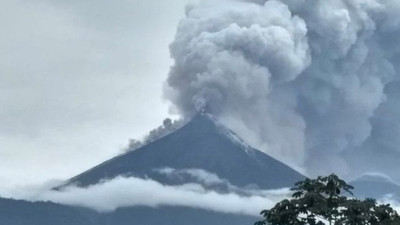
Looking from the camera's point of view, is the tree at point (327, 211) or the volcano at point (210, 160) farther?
the volcano at point (210, 160)

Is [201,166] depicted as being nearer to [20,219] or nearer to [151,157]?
[151,157]

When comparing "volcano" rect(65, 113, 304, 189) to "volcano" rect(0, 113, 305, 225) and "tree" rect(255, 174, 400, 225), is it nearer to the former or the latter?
"volcano" rect(0, 113, 305, 225)

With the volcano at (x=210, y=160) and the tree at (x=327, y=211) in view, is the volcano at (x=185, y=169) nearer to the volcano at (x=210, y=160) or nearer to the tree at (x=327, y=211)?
the volcano at (x=210, y=160)

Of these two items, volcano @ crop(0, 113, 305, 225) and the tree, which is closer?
the tree

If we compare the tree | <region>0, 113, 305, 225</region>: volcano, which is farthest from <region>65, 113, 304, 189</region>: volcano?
the tree

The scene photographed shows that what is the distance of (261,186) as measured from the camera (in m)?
175

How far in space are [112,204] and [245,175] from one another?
35506 mm

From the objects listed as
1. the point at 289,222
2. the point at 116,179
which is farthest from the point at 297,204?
the point at 116,179

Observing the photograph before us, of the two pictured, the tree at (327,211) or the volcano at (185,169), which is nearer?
the tree at (327,211)

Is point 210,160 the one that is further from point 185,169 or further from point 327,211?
point 327,211

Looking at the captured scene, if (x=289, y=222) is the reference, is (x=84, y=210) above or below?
above

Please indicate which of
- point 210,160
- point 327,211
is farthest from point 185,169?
point 327,211

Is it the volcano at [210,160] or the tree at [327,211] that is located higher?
the volcano at [210,160]

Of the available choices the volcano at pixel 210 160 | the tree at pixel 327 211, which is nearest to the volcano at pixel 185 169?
the volcano at pixel 210 160
